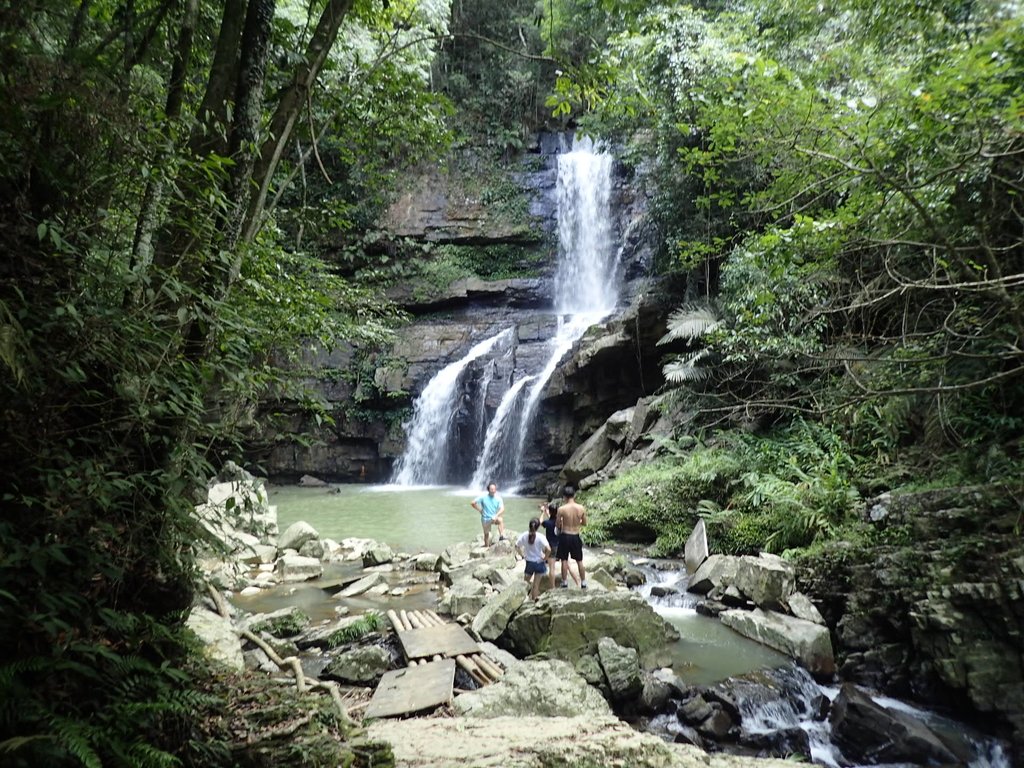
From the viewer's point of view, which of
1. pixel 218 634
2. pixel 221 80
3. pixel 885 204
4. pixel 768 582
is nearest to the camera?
pixel 221 80

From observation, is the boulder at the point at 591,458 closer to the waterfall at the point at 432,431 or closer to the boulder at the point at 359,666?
the waterfall at the point at 432,431

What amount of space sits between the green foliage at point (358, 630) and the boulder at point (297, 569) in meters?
2.52

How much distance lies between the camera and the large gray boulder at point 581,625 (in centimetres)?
530

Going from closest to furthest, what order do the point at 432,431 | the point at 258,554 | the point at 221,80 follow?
the point at 221,80, the point at 258,554, the point at 432,431

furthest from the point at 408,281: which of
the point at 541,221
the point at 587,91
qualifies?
the point at 587,91

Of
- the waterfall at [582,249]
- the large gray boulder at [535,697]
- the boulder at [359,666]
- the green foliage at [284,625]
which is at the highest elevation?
the waterfall at [582,249]

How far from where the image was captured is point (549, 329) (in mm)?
20578

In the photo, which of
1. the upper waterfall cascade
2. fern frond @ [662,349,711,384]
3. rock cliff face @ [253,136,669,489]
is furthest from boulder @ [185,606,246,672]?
the upper waterfall cascade

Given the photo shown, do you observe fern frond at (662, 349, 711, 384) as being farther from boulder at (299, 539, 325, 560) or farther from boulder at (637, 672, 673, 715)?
boulder at (637, 672, 673, 715)

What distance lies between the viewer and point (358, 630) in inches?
233

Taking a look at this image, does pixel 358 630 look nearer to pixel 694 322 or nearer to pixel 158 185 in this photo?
pixel 158 185

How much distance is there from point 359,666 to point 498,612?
139 centimetres

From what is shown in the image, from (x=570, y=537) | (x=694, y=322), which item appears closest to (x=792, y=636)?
(x=570, y=537)

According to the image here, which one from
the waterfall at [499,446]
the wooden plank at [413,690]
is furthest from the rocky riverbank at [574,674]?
the waterfall at [499,446]
